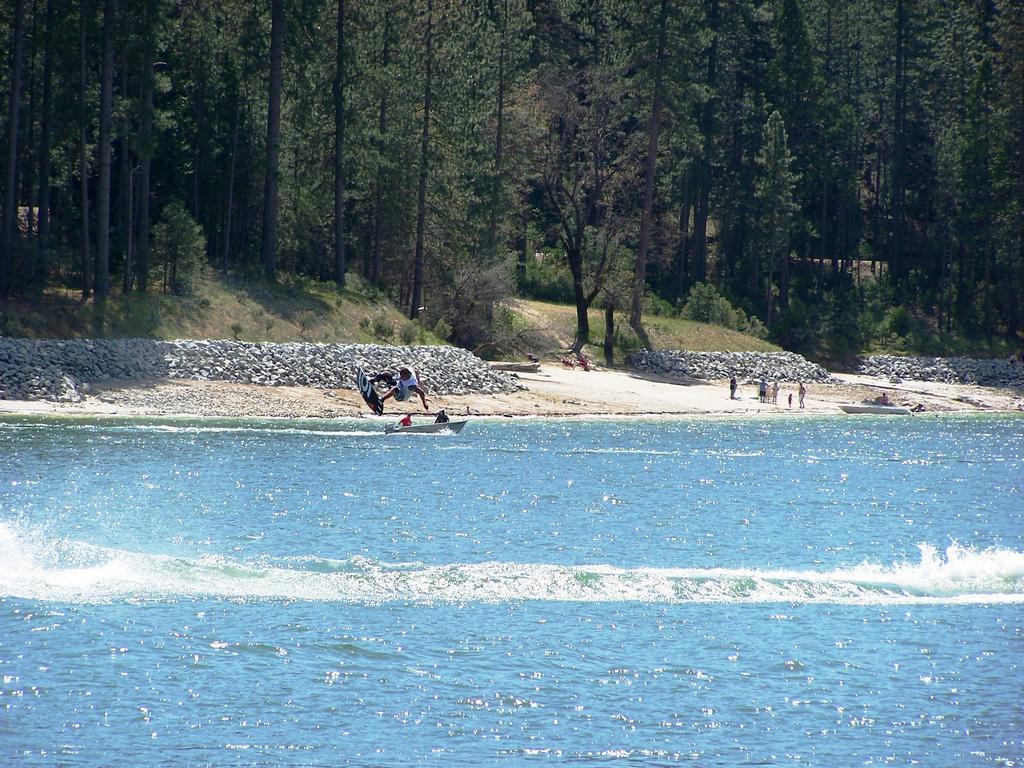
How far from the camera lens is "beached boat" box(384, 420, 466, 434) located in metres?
37.6

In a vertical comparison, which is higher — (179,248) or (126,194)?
(126,194)

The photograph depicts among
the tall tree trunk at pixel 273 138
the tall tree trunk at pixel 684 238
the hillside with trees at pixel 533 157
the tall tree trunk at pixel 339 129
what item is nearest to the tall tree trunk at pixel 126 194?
the hillside with trees at pixel 533 157

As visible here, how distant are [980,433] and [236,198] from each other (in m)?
32.4

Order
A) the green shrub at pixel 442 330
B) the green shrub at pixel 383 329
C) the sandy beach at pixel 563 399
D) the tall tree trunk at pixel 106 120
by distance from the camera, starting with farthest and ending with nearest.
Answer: the green shrub at pixel 442 330 < the green shrub at pixel 383 329 < the tall tree trunk at pixel 106 120 < the sandy beach at pixel 563 399

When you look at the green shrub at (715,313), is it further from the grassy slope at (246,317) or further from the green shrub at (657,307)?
the grassy slope at (246,317)

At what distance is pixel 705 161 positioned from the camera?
73688mm

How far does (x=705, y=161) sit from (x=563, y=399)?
30.7 metres

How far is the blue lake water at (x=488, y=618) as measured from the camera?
11773 mm

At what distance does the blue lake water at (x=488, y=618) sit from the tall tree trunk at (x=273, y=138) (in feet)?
61.5

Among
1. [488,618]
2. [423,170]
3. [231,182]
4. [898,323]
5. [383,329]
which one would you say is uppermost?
[423,170]

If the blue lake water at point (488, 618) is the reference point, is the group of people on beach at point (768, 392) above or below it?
above

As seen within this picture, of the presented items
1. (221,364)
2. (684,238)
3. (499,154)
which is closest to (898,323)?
(684,238)

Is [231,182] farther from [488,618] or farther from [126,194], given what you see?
[488,618]

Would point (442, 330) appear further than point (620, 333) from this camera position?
No
